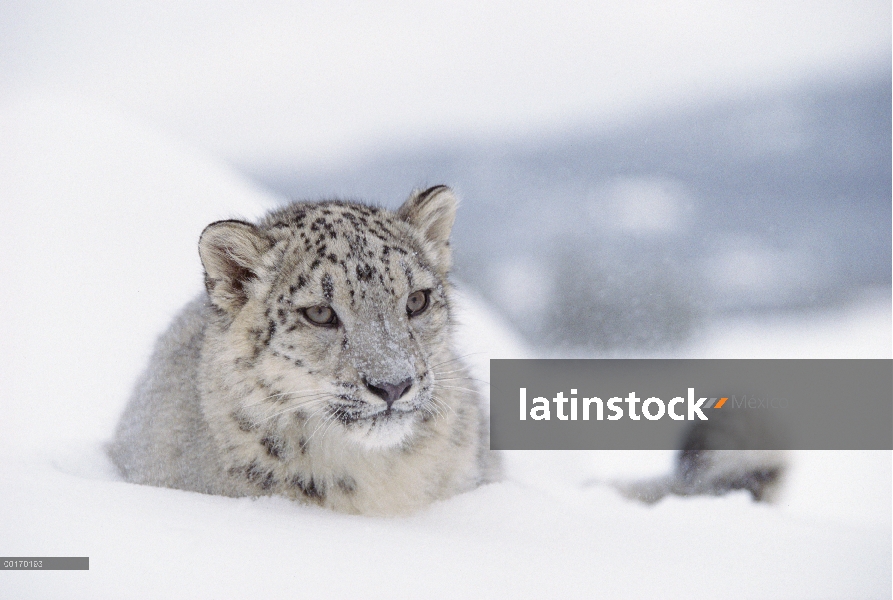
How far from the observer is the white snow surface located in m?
1.85

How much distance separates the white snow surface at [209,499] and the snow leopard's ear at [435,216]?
42 centimetres

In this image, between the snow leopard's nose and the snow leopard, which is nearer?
the snow leopard's nose

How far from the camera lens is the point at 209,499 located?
2.12m

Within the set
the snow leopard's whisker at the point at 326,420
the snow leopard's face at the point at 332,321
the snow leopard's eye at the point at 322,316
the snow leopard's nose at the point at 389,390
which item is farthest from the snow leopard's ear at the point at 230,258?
the snow leopard's nose at the point at 389,390

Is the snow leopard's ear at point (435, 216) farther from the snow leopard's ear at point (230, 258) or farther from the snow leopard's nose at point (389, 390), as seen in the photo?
the snow leopard's nose at point (389, 390)

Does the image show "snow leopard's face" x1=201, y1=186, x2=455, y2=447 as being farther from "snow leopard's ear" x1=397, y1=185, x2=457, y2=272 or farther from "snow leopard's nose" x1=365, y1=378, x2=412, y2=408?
"snow leopard's ear" x1=397, y1=185, x2=457, y2=272

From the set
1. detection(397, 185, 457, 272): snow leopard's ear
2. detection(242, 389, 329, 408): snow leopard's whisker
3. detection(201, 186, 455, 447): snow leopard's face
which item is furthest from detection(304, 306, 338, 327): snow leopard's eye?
detection(397, 185, 457, 272): snow leopard's ear

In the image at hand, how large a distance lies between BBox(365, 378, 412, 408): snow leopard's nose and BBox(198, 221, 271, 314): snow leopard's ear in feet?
1.90

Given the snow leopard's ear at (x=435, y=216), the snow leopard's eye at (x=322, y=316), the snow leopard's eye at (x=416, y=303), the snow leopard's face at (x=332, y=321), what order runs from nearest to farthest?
the snow leopard's face at (x=332, y=321) < the snow leopard's eye at (x=322, y=316) < the snow leopard's eye at (x=416, y=303) < the snow leopard's ear at (x=435, y=216)

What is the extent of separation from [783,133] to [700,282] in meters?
1.04

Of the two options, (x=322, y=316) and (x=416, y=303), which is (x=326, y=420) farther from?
(x=416, y=303)

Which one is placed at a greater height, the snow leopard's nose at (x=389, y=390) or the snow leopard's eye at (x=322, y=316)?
the snow leopard's eye at (x=322, y=316)

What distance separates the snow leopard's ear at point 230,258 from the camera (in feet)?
7.03

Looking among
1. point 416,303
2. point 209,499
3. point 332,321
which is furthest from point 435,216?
point 209,499
